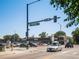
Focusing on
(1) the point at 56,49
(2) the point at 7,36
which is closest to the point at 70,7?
(1) the point at 56,49

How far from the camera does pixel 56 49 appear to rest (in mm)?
45750

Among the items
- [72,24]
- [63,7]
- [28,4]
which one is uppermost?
[28,4]

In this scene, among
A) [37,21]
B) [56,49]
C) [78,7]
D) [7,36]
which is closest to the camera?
[78,7]

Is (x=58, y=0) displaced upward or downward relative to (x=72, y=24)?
upward

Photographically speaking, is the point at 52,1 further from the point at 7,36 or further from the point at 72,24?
→ the point at 7,36

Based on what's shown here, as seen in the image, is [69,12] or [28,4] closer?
[69,12]

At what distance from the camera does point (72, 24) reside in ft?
26.4

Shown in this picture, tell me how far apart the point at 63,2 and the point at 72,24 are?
737 millimetres

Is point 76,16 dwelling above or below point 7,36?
below

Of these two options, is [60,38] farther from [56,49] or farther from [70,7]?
[70,7]

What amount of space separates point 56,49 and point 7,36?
5828 inches

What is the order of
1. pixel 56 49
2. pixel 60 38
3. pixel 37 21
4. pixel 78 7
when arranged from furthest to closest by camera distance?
pixel 60 38, pixel 37 21, pixel 56 49, pixel 78 7

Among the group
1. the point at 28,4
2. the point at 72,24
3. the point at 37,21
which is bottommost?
the point at 72,24

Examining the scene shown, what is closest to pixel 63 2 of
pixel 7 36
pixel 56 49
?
pixel 56 49
